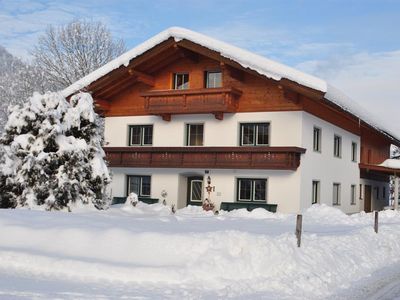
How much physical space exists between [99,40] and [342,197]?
2594cm

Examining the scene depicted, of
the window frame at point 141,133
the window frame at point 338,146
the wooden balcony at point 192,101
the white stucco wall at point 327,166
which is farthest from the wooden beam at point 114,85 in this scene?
the window frame at point 338,146

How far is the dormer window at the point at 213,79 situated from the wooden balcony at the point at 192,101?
4.89 feet

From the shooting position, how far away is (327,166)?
94.4 ft

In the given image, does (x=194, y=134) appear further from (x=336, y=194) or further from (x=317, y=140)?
(x=336, y=194)

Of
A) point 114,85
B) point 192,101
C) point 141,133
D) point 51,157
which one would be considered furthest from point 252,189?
point 51,157

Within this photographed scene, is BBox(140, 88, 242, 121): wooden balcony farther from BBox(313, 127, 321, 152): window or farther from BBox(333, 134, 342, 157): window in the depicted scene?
BBox(333, 134, 342, 157): window

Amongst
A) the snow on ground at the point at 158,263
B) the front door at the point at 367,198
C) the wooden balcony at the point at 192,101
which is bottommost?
the snow on ground at the point at 158,263

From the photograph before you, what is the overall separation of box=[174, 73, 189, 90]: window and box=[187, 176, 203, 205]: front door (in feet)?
15.9

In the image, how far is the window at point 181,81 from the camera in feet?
93.8

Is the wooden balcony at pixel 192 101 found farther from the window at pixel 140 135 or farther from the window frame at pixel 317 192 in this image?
the window frame at pixel 317 192

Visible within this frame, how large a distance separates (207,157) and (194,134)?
2.22 metres

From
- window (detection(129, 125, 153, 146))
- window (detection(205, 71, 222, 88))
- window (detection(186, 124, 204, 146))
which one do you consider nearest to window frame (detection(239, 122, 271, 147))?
window (detection(186, 124, 204, 146))

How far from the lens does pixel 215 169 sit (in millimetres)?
26750

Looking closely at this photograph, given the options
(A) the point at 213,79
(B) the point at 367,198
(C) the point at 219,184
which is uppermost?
(A) the point at 213,79
